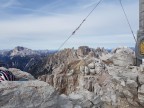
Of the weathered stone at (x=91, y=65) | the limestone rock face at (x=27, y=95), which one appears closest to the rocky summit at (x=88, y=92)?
the limestone rock face at (x=27, y=95)

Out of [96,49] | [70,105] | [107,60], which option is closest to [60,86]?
[107,60]

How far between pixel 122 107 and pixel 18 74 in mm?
7610

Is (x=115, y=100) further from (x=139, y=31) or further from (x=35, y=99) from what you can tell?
(x=35, y=99)

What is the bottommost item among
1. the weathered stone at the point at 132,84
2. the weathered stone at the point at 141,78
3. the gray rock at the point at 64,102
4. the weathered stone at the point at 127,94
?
the weathered stone at the point at 127,94

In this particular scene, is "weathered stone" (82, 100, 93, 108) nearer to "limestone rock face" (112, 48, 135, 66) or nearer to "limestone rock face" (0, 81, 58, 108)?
"limestone rock face" (0, 81, 58, 108)

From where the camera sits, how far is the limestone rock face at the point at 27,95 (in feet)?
44.0

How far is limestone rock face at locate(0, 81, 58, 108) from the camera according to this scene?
44.0 ft

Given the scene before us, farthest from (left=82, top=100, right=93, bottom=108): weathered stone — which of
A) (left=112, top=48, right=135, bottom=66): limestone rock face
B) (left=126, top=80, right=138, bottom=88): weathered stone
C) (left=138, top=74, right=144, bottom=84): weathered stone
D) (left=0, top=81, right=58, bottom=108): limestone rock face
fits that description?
(left=112, top=48, right=135, bottom=66): limestone rock face

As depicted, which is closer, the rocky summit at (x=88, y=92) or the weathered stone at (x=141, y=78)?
the rocky summit at (x=88, y=92)

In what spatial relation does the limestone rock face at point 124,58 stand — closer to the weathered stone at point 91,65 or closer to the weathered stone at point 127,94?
the weathered stone at point 127,94

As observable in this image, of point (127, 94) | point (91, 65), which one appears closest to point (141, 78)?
point (127, 94)

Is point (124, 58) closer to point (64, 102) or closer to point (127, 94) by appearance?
point (127, 94)

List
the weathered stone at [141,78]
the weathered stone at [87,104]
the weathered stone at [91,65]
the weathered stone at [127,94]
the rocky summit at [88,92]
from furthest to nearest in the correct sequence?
the weathered stone at [91,65]
the weathered stone at [127,94]
the weathered stone at [141,78]
the weathered stone at [87,104]
the rocky summit at [88,92]

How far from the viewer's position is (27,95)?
1389 cm
